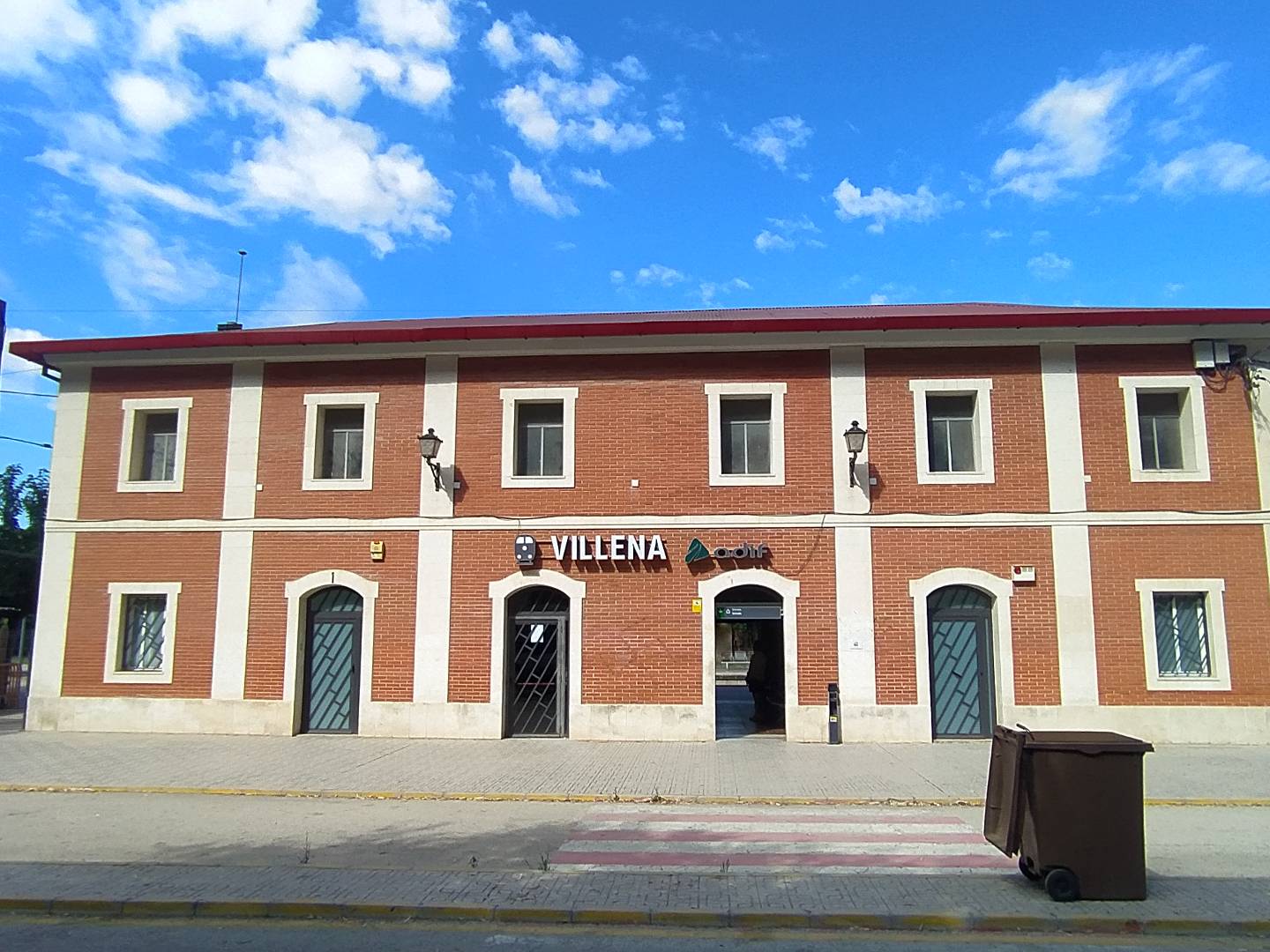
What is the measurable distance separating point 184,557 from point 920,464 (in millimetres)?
12708

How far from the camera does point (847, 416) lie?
14789 mm

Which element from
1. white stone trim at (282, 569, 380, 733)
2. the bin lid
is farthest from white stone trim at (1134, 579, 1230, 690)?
white stone trim at (282, 569, 380, 733)

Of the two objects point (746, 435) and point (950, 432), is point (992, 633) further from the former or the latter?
point (746, 435)

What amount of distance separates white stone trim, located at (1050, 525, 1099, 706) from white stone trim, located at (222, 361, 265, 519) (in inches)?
533

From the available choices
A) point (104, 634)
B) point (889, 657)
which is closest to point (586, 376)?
point (889, 657)

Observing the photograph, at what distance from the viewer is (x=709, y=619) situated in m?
14.4

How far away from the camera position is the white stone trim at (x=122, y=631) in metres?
15.1

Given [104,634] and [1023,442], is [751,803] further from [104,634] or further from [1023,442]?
[104,634]

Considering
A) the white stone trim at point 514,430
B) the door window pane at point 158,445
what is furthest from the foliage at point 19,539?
the white stone trim at point 514,430

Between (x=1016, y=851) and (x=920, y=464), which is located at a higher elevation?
(x=920, y=464)

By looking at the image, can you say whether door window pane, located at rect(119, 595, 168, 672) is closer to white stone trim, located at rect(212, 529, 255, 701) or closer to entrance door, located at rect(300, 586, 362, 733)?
white stone trim, located at rect(212, 529, 255, 701)

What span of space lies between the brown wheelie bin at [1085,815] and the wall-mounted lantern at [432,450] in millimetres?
10381

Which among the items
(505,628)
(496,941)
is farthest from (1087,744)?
(505,628)

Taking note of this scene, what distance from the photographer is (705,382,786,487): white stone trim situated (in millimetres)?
14734
